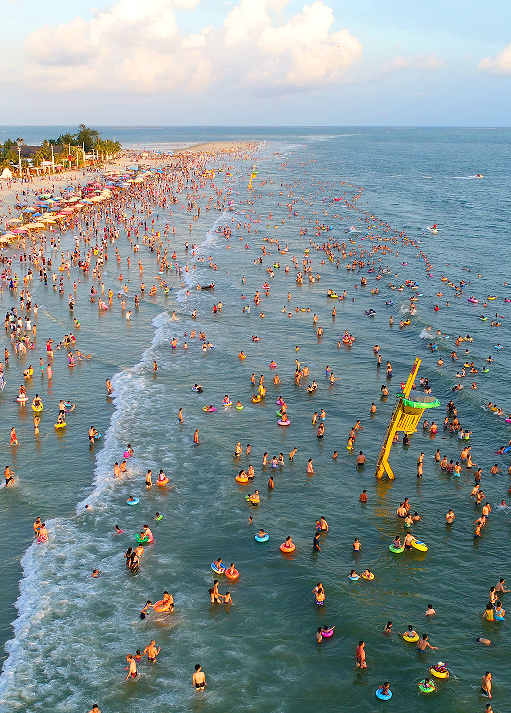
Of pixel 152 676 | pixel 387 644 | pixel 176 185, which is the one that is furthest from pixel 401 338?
pixel 176 185

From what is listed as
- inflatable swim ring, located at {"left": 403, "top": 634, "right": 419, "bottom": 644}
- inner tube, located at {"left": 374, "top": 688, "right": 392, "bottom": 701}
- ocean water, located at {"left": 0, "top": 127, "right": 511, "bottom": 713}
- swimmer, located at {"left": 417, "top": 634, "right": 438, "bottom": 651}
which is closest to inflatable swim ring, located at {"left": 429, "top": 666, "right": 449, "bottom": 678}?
ocean water, located at {"left": 0, "top": 127, "right": 511, "bottom": 713}

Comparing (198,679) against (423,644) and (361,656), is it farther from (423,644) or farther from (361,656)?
(423,644)

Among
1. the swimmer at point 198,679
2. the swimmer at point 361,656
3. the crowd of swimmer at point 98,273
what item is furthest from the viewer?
the crowd of swimmer at point 98,273

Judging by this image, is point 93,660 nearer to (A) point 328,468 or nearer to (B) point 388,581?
(B) point 388,581

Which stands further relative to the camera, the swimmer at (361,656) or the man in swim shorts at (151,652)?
the swimmer at (361,656)

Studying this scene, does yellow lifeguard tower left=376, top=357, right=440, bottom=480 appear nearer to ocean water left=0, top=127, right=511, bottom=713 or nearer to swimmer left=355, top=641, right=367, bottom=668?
ocean water left=0, top=127, right=511, bottom=713

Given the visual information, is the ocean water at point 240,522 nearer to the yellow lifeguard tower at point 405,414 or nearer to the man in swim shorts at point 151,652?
the man in swim shorts at point 151,652

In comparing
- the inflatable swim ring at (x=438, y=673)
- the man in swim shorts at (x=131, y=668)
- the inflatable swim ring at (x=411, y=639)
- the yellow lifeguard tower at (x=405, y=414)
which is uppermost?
the yellow lifeguard tower at (x=405, y=414)

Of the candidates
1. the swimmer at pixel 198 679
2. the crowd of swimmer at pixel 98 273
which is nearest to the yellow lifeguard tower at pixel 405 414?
the crowd of swimmer at pixel 98 273
